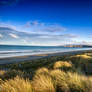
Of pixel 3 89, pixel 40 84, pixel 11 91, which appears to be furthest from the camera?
pixel 40 84

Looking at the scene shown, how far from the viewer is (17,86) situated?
3.19 m

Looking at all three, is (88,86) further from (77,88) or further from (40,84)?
(40,84)

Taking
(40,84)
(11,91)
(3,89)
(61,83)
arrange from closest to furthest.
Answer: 1. (11,91)
2. (3,89)
3. (40,84)
4. (61,83)

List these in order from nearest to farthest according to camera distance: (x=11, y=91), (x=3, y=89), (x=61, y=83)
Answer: (x=11, y=91), (x=3, y=89), (x=61, y=83)

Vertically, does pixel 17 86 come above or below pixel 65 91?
above

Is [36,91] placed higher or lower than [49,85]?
lower

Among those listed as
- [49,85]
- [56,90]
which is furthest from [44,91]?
[56,90]

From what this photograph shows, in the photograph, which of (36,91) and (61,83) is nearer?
(36,91)

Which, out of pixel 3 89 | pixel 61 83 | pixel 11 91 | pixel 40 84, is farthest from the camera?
pixel 61 83

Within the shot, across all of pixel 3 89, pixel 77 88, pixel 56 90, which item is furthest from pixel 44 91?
pixel 3 89

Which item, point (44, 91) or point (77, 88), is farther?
point (77, 88)

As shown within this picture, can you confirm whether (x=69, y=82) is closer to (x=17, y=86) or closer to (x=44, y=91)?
(x=44, y=91)

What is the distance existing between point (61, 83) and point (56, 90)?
1.28 feet

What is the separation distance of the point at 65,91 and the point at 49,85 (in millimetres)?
627
